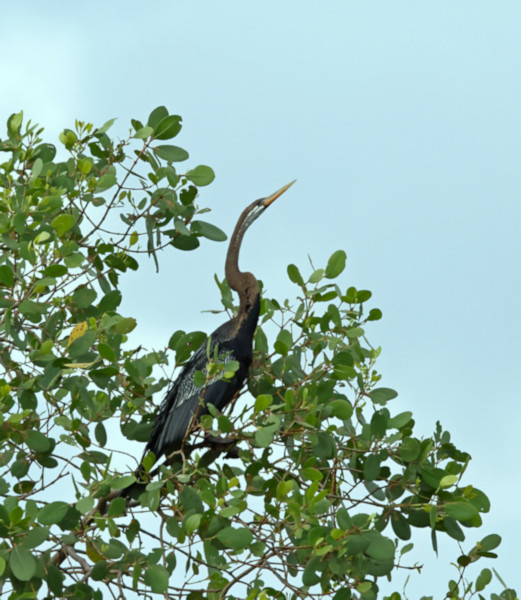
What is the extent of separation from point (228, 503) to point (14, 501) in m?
0.78

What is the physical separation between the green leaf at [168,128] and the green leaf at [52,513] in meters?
1.89

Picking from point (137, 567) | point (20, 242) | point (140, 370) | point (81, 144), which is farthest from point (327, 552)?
point (81, 144)

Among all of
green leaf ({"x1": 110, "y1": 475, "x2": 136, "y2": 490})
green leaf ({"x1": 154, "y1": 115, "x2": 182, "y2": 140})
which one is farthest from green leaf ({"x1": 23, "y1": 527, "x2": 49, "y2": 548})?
green leaf ({"x1": 154, "y1": 115, "x2": 182, "y2": 140})

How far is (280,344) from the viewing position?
4090mm

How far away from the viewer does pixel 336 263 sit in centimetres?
426

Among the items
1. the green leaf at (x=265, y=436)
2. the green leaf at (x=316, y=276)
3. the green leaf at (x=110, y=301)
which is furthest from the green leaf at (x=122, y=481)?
the green leaf at (x=316, y=276)

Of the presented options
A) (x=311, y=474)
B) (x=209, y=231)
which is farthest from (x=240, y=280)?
(x=311, y=474)

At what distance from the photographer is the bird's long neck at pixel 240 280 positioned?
4840mm

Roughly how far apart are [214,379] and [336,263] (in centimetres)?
78

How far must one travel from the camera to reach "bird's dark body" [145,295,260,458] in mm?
4359

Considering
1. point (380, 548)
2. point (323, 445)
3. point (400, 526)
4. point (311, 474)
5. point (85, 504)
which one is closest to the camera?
point (85, 504)

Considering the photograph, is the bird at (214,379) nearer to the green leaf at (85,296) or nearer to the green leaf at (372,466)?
the green leaf at (85,296)

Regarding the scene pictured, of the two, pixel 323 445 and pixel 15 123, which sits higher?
pixel 15 123

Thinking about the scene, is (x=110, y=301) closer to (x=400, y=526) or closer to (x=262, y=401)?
(x=262, y=401)
